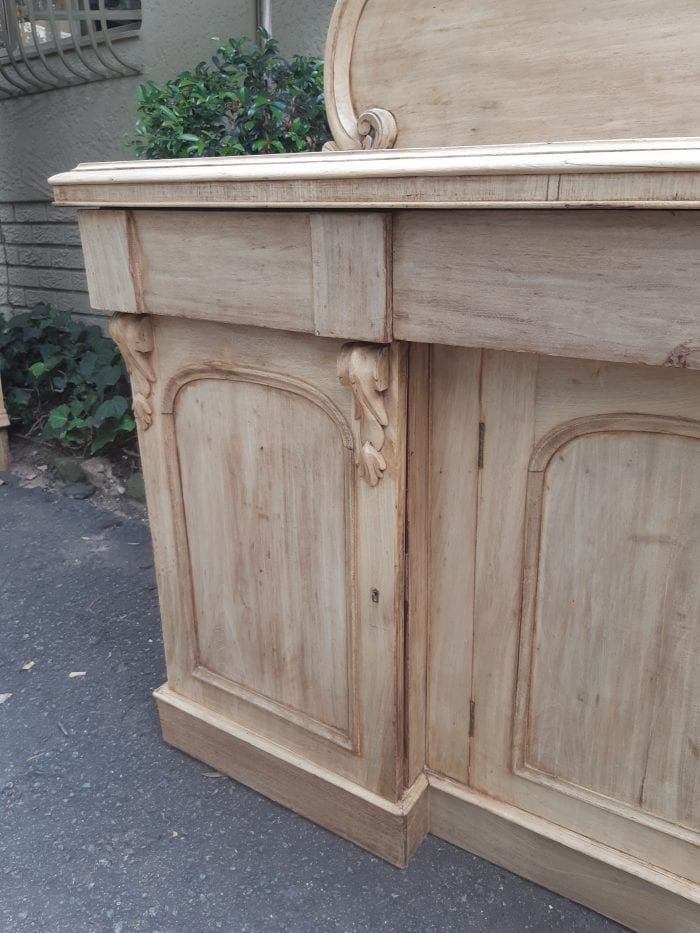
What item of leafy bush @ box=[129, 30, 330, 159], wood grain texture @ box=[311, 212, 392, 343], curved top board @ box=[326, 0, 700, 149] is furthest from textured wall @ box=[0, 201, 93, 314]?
wood grain texture @ box=[311, 212, 392, 343]

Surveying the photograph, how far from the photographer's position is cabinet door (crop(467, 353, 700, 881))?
123 cm

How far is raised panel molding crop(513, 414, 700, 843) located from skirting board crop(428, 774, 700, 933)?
11cm

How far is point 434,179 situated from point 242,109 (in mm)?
1867

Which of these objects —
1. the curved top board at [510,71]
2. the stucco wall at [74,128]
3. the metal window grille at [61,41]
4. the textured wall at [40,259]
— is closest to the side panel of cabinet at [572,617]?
the curved top board at [510,71]

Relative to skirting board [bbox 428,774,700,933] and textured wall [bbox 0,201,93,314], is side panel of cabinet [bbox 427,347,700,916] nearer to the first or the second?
skirting board [bbox 428,774,700,933]

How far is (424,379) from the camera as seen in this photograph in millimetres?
1424

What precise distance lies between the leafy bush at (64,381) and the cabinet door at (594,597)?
2.73m

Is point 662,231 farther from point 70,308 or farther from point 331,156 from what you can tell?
Result: point 70,308

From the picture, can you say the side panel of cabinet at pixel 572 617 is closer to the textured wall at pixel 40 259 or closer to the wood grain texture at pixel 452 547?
the wood grain texture at pixel 452 547

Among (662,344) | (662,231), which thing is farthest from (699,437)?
(662,231)

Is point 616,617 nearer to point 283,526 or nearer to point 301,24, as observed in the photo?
point 283,526

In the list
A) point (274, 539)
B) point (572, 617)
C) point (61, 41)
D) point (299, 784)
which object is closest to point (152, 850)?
point (299, 784)

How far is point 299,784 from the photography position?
70.9 inches

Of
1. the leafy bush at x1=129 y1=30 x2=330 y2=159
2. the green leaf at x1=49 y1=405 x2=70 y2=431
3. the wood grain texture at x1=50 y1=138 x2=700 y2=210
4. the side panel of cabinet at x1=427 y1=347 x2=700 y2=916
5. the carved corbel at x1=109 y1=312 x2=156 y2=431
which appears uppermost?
the leafy bush at x1=129 y1=30 x2=330 y2=159
